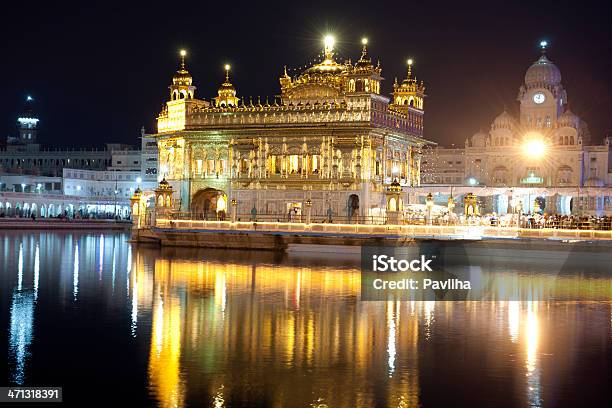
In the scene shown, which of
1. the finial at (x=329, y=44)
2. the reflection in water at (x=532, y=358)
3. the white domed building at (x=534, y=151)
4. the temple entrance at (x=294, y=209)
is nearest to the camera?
the reflection in water at (x=532, y=358)

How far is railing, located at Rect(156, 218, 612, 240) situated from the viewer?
35469 mm

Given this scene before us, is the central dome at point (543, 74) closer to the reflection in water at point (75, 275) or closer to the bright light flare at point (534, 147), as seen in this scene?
the bright light flare at point (534, 147)

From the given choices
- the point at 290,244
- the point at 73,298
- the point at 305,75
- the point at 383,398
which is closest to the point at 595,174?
the point at 305,75

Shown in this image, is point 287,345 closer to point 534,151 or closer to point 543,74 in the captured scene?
point 534,151

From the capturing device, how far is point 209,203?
2036 inches

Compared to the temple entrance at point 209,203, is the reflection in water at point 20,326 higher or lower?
Answer: lower

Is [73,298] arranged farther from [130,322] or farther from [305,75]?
[305,75]

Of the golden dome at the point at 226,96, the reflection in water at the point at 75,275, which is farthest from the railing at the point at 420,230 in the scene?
the golden dome at the point at 226,96

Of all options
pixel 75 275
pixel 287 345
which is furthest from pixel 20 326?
pixel 75 275

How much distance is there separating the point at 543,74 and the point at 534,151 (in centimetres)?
1110

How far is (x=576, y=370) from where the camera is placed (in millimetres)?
14547

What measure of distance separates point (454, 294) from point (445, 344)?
774 cm

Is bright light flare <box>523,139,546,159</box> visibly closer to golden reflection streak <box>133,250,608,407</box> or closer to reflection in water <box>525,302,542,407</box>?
golden reflection streak <box>133,250,608,407</box>

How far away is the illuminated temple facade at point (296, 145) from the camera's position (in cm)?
4606
